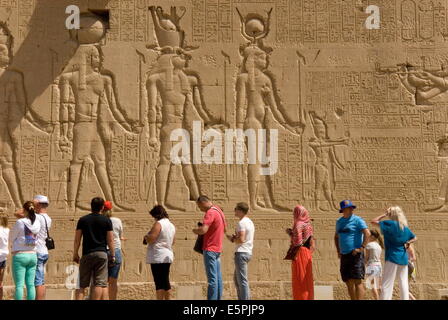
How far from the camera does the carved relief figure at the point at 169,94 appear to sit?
12.7 metres

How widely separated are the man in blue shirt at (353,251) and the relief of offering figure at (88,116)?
4.35 metres

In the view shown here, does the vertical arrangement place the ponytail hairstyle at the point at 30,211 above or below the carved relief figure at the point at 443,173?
below

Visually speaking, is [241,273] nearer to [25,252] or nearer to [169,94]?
[25,252]

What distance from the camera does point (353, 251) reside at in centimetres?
960

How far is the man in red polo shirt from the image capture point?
9.30m

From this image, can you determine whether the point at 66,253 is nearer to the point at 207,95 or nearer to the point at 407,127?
the point at 207,95

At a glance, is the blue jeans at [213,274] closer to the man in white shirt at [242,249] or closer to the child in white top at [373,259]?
the man in white shirt at [242,249]

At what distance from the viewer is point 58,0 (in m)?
13.0

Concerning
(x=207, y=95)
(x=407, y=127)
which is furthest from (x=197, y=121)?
(x=407, y=127)

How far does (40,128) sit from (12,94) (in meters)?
0.76

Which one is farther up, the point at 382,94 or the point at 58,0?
the point at 58,0

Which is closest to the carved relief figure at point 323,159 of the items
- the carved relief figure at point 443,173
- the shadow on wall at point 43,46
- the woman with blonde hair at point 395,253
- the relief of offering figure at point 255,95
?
the relief of offering figure at point 255,95

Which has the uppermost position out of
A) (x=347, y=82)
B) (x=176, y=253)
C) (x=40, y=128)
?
(x=347, y=82)

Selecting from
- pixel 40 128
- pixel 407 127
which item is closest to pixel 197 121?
pixel 40 128
